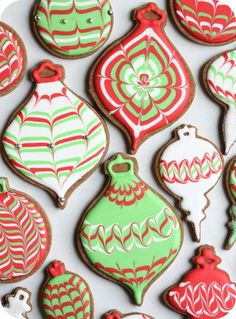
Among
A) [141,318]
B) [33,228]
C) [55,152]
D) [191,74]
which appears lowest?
[141,318]

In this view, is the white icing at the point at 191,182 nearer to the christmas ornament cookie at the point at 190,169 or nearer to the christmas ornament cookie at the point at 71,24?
the christmas ornament cookie at the point at 190,169

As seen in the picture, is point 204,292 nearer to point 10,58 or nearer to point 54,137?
point 54,137

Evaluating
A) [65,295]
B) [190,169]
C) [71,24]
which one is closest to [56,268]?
[65,295]

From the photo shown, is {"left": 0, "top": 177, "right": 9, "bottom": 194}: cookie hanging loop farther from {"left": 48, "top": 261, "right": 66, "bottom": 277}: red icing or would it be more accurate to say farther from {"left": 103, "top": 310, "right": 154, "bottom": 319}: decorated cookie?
{"left": 103, "top": 310, "right": 154, "bottom": 319}: decorated cookie

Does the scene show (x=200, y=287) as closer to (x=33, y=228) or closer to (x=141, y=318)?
(x=141, y=318)

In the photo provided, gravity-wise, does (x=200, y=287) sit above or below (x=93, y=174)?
below

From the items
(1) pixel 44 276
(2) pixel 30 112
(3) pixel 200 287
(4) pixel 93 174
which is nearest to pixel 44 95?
(2) pixel 30 112

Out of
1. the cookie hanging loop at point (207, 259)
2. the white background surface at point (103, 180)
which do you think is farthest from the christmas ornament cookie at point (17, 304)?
the cookie hanging loop at point (207, 259)
